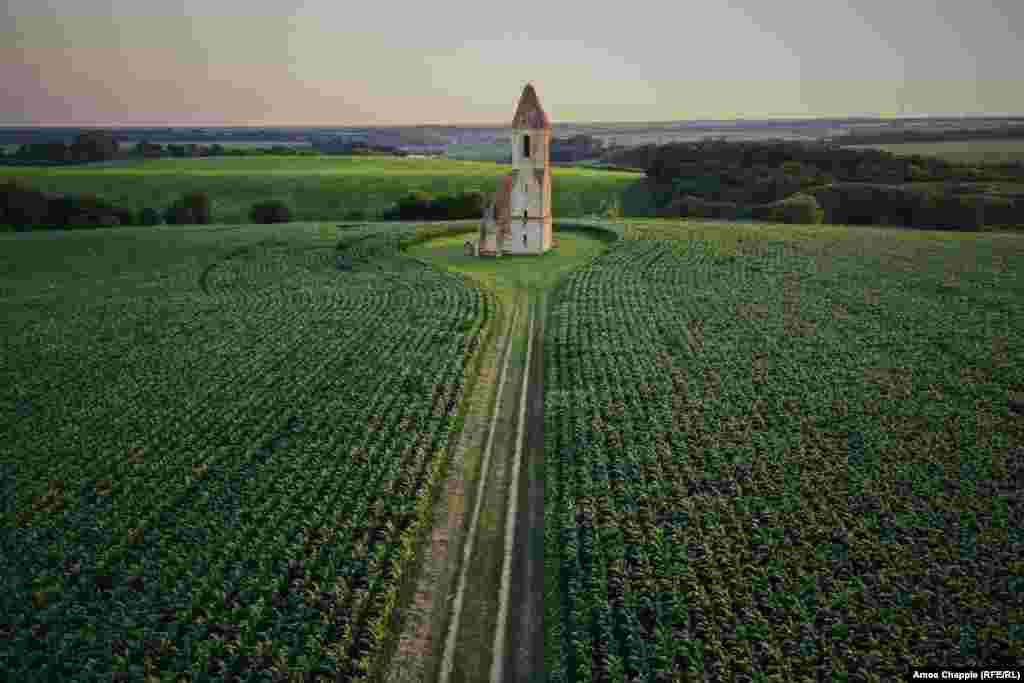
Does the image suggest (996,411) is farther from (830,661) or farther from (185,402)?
(185,402)

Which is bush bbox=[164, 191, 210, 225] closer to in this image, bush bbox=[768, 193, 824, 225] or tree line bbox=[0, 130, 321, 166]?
tree line bbox=[0, 130, 321, 166]

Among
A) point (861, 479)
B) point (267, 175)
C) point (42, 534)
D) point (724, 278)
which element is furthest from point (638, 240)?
point (267, 175)

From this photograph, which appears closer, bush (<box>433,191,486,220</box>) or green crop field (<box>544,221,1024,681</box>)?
green crop field (<box>544,221,1024,681</box>)

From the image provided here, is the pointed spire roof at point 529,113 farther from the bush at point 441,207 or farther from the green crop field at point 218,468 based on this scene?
the bush at point 441,207

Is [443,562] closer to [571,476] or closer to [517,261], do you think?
[571,476]

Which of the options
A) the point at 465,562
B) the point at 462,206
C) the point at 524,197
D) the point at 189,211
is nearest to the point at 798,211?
the point at 462,206

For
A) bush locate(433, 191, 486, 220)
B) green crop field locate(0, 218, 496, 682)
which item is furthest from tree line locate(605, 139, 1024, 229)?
green crop field locate(0, 218, 496, 682)
